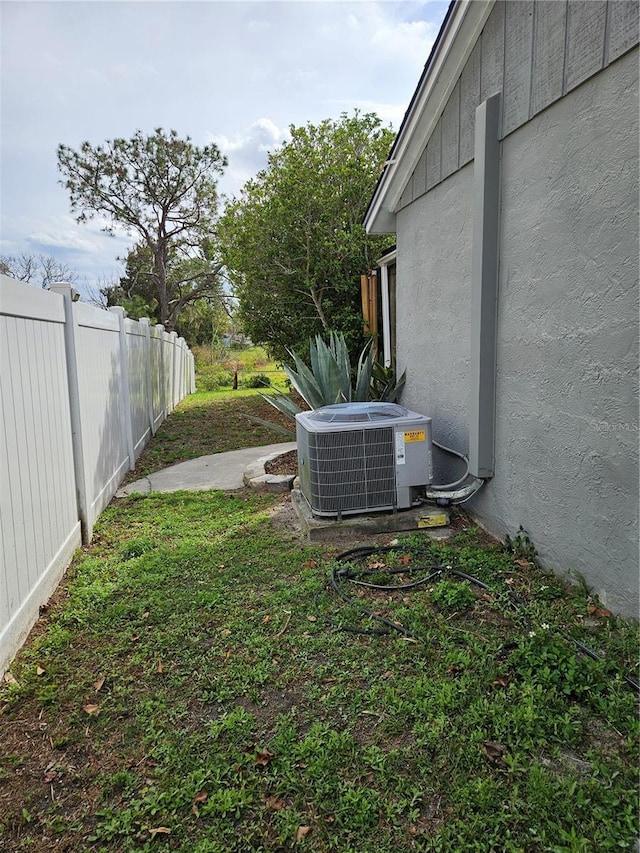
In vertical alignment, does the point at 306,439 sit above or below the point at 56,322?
below

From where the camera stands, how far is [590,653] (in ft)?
7.45

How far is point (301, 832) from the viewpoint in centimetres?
162

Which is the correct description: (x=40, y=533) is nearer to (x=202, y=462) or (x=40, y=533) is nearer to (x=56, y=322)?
(x=56, y=322)

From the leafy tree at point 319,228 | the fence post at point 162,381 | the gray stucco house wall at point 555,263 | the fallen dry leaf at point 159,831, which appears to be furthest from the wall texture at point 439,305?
the fence post at point 162,381

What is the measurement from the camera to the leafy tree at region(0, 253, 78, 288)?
21678mm

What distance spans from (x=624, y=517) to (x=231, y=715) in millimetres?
1962

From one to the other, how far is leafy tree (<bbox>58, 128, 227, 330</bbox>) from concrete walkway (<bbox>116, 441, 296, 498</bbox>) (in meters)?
16.3

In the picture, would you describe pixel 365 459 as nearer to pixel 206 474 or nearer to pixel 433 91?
pixel 433 91

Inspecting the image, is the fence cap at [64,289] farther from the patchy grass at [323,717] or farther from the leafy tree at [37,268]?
the leafy tree at [37,268]

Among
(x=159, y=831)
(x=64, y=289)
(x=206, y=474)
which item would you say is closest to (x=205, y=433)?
(x=206, y=474)

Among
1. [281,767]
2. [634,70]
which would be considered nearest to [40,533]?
[281,767]

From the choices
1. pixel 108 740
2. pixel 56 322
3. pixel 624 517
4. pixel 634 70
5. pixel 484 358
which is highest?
pixel 634 70

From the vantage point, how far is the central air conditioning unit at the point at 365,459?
3818 millimetres

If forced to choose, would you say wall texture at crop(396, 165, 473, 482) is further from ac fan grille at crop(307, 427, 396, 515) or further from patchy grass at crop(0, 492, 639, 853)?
patchy grass at crop(0, 492, 639, 853)
